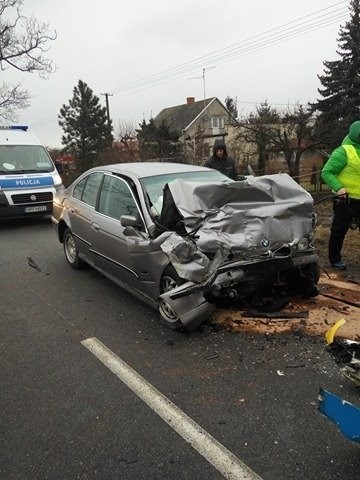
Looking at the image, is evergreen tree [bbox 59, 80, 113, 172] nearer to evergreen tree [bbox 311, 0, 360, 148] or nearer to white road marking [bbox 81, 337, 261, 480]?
evergreen tree [bbox 311, 0, 360, 148]

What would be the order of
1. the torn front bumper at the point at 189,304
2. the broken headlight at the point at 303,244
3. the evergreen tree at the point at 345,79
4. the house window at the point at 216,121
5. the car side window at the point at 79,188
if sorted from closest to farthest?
the torn front bumper at the point at 189,304 < the broken headlight at the point at 303,244 < the car side window at the point at 79,188 < the evergreen tree at the point at 345,79 < the house window at the point at 216,121

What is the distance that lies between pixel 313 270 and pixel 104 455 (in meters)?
2.66

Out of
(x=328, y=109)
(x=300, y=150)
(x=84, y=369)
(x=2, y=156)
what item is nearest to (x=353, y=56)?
(x=328, y=109)

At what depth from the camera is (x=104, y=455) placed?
2.46m

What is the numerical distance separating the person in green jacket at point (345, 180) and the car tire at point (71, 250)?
11.9 feet

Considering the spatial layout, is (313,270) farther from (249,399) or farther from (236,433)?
(236,433)

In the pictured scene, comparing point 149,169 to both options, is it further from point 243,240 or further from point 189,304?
point 189,304

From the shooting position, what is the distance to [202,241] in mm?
3723

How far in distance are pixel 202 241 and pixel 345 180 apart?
2.59 meters

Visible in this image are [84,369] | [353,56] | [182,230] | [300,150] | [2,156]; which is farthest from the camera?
[353,56]

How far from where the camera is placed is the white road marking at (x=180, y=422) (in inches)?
90.7

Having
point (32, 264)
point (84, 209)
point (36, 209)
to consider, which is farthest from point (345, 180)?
point (36, 209)

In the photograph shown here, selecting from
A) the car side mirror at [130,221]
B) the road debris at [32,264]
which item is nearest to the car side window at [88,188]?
the car side mirror at [130,221]

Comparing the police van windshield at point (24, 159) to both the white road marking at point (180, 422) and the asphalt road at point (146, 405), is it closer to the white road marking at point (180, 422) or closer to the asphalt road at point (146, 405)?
the asphalt road at point (146, 405)
